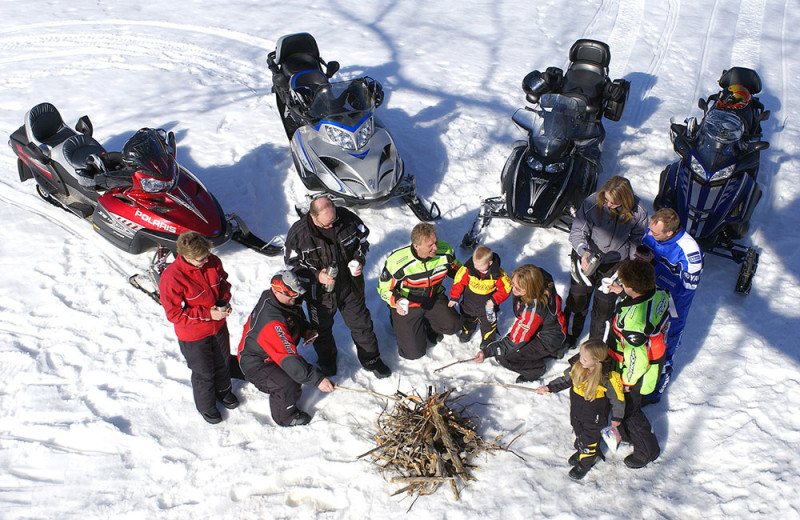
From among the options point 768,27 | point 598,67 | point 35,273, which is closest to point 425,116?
point 598,67

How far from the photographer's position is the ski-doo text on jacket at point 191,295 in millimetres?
4391

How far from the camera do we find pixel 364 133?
6508mm

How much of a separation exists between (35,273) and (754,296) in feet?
24.8

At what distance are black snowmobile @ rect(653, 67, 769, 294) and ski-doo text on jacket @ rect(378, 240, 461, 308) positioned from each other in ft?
8.90

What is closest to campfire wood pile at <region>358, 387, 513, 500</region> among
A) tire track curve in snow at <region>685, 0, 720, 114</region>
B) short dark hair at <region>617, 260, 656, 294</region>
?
short dark hair at <region>617, 260, 656, 294</region>

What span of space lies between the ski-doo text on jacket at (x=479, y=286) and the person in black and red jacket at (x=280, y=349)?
137 cm

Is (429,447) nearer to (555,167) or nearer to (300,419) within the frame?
(300,419)

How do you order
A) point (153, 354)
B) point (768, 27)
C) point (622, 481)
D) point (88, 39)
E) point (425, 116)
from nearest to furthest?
point (622, 481) < point (153, 354) < point (425, 116) < point (88, 39) < point (768, 27)

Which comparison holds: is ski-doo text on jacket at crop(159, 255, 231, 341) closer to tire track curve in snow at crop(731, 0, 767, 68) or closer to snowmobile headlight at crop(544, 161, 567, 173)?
snowmobile headlight at crop(544, 161, 567, 173)

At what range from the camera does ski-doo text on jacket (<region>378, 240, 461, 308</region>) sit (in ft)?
16.1

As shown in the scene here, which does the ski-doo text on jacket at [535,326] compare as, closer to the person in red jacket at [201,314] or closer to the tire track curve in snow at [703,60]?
the person in red jacket at [201,314]

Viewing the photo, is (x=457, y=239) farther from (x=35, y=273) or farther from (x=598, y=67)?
(x=35, y=273)

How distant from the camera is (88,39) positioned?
35.2 feet

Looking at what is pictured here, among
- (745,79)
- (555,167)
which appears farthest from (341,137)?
(745,79)
